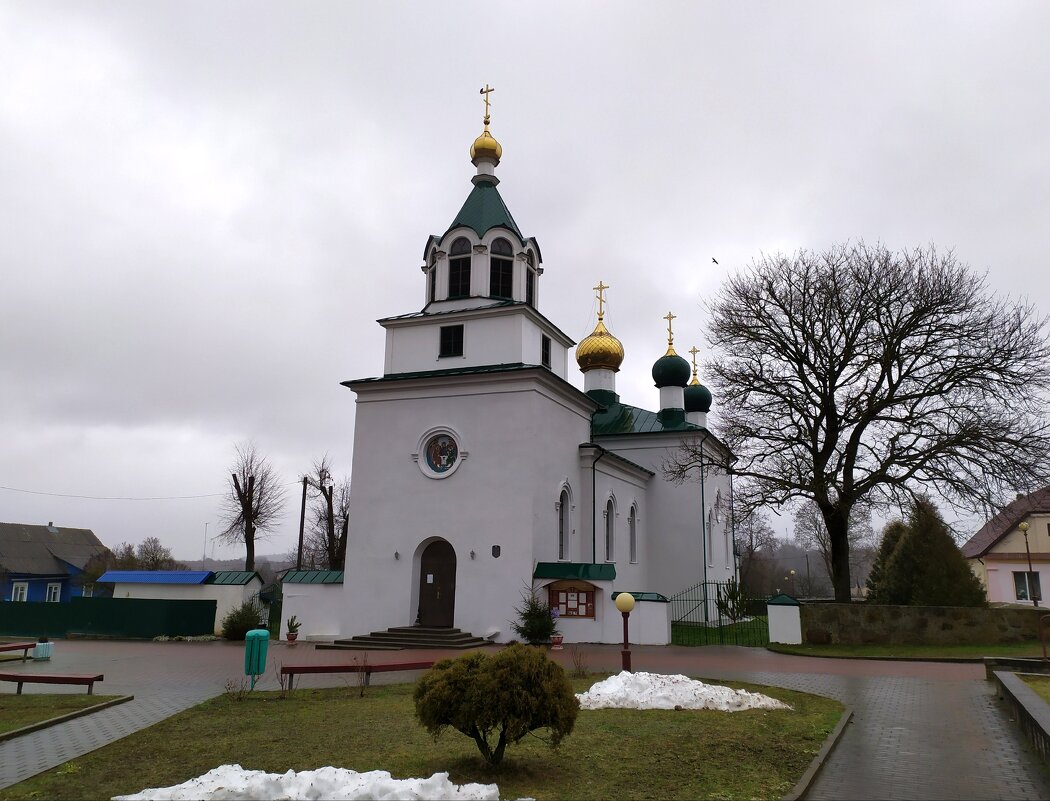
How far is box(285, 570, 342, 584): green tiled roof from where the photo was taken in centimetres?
2308

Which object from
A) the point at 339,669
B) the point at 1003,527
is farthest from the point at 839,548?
the point at 1003,527

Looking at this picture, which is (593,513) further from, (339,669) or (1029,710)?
(1029,710)

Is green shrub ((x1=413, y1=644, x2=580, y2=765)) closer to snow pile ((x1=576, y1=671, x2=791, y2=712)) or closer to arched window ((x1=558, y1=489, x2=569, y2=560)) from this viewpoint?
snow pile ((x1=576, y1=671, x2=791, y2=712))

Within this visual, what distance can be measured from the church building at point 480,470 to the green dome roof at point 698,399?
29.8 feet

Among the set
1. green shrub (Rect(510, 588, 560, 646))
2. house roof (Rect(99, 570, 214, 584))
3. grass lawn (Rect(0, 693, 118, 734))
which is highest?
house roof (Rect(99, 570, 214, 584))

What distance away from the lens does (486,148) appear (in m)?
26.4

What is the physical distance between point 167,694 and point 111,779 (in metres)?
5.71

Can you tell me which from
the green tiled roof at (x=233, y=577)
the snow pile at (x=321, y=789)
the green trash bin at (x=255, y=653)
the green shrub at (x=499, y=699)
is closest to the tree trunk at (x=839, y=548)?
the green trash bin at (x=255, y=653)

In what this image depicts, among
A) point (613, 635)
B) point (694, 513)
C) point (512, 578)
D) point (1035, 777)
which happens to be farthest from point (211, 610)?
point (1035, 777)

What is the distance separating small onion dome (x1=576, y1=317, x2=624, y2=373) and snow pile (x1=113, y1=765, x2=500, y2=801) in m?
28.9

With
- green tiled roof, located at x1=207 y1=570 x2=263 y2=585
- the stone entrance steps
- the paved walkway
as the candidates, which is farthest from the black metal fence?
green tiled roof, located at x1=207 y1=570 x2=263 y2=585

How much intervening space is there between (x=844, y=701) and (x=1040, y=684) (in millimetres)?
2753

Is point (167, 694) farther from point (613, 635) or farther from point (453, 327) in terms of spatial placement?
point (453, 327)

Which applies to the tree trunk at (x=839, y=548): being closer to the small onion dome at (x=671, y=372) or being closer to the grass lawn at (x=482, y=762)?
the grass lawn at (x=482, y=762)
